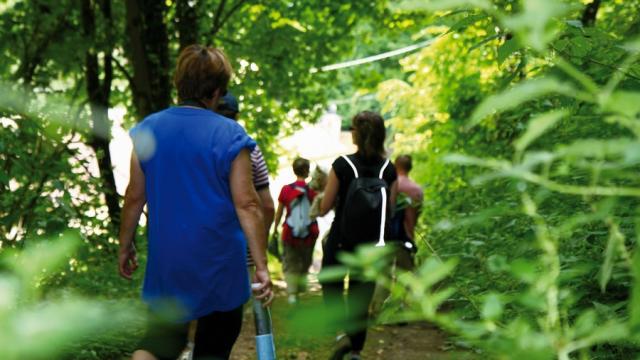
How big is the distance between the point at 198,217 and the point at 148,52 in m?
7.07

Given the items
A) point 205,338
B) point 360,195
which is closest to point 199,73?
point 205,338

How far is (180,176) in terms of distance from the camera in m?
3.73

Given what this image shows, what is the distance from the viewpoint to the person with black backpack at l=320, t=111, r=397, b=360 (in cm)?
598

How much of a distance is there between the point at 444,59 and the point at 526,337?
1352 cm

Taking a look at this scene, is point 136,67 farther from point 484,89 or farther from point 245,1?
point 484,89

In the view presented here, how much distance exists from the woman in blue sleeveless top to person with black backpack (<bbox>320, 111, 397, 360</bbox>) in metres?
2.05

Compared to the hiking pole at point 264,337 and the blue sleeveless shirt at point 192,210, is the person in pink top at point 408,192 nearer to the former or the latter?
the hiking pole at point 264,337

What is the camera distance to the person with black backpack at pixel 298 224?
1042cm

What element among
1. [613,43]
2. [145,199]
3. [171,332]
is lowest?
[171,332]

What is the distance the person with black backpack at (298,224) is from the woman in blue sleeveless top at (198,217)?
6.47 meters

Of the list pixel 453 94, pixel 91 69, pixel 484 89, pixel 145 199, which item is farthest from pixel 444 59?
pixel 145 199

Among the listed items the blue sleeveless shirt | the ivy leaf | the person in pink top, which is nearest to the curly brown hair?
the blue sleeveless shirt

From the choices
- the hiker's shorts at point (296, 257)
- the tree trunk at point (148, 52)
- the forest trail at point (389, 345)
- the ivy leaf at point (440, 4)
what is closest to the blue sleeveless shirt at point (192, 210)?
the ivy leaf at point (440, 4)

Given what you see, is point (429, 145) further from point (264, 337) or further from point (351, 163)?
point (264, 337)
